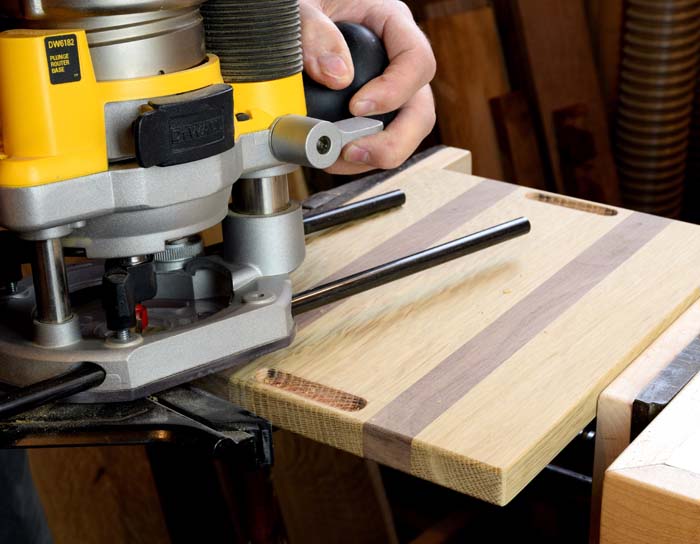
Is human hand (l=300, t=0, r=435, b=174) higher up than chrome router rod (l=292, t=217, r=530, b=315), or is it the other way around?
human hand (l=300, t=0, r=435, b=174)

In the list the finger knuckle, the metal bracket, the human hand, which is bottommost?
the metal bracket

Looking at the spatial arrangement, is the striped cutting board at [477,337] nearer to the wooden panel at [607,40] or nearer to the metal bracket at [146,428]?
the metal bracket at [146,428]

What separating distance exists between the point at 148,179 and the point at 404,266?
0.30 metres

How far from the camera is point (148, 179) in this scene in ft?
2.34

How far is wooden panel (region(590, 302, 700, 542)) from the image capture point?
32.4 inches

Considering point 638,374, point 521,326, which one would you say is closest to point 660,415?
point 638,374

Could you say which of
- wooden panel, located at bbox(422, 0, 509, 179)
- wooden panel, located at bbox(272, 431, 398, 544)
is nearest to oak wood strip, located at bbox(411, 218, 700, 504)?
wooden panel, located at bbox(272, 431, 398, 544)

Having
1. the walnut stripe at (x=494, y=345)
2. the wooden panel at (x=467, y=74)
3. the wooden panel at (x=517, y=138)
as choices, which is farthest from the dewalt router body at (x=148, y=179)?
the wooden panel at (x=517, y=138)

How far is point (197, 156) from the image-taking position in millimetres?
719

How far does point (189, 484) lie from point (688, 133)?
4.96ft

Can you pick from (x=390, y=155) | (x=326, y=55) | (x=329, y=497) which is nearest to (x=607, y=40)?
(x=329, y=497)

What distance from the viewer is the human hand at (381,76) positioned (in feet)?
2.91

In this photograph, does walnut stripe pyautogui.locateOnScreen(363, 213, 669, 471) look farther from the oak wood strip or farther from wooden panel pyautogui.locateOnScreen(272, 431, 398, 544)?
wooden panel pyautogui.locateOnScreen(272, 431, 398, 544)

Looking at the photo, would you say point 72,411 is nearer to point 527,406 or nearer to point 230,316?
point 230,316
